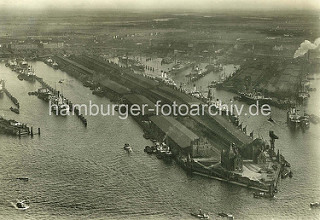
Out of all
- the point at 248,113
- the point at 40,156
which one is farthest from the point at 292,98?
the point at 40,156

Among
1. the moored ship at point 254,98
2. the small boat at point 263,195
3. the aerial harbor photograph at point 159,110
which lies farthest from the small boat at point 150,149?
the moored ship at point 254,98

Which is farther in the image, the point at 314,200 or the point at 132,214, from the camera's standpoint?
the point at 314,200

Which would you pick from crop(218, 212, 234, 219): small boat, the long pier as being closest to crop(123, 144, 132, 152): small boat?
the long pier

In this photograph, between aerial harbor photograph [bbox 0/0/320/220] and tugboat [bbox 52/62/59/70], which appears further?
tugboat [bbox 52/62/59/70]

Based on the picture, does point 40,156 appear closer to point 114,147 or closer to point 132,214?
point 114,147

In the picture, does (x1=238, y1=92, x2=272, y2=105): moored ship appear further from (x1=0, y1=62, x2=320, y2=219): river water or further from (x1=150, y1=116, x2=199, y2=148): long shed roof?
(x1=150, y1=116, x2=199, y2=148): long shed roof
